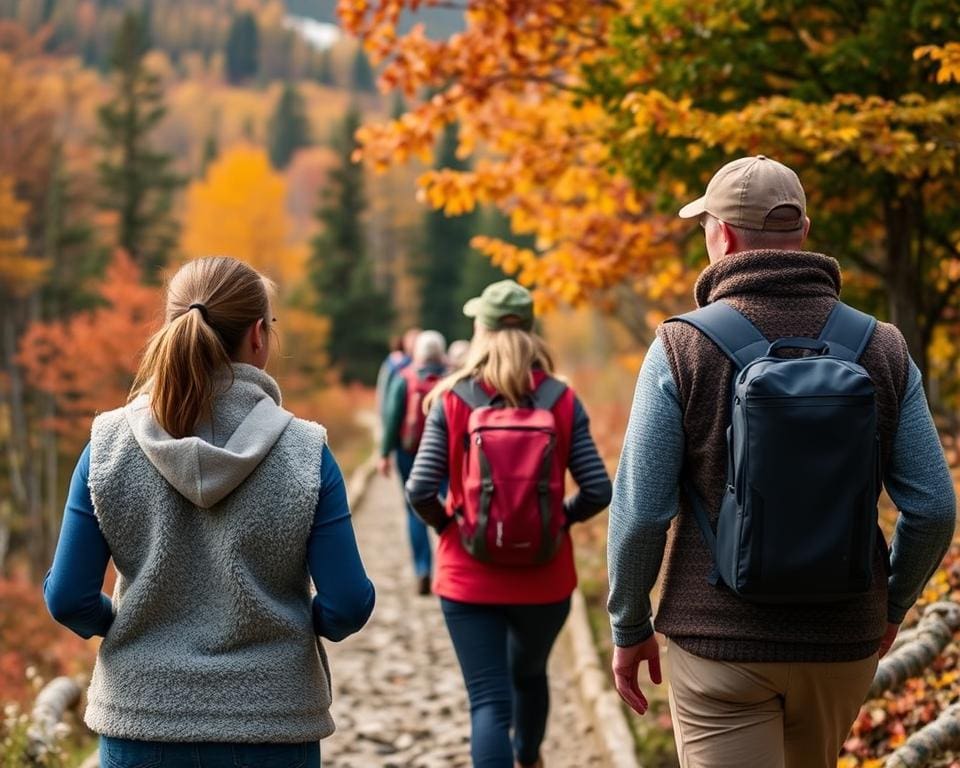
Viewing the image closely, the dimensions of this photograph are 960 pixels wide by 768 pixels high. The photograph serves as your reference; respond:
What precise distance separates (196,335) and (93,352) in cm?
2510

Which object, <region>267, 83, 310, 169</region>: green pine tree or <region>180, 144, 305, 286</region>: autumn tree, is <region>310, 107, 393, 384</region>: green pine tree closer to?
<region>180, 144, 305, 286</region>: autumn tree

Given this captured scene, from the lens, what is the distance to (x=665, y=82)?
6.61 meters

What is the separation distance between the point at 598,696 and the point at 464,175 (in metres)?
3.58

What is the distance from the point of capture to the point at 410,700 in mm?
6832

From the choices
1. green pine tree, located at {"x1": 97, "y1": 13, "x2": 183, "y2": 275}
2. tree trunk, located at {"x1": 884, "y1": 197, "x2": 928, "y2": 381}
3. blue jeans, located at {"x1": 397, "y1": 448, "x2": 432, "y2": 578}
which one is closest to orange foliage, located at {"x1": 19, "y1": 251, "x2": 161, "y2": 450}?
green pine tree, located at {"x1": 97, "y1": 13, "x2": 183, "y2": 275}

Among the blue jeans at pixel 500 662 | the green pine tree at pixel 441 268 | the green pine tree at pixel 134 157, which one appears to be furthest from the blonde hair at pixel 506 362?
the green pine tree at pixel 441 268

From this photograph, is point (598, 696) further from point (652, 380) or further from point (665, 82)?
point (652, 380)

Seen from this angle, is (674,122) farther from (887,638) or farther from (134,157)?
(134,157)

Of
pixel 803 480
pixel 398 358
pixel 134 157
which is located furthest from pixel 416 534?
pixel 134 157

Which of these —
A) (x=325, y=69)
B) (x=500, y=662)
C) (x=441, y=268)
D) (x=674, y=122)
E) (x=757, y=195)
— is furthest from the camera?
(x=325, y=69)

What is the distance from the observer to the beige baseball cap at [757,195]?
277 cm

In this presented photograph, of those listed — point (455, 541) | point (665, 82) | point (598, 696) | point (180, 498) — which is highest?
point (665, 82)

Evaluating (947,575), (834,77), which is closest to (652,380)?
(947,575)

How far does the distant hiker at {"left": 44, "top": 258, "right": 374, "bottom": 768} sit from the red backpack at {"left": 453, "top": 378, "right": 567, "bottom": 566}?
1.49m
